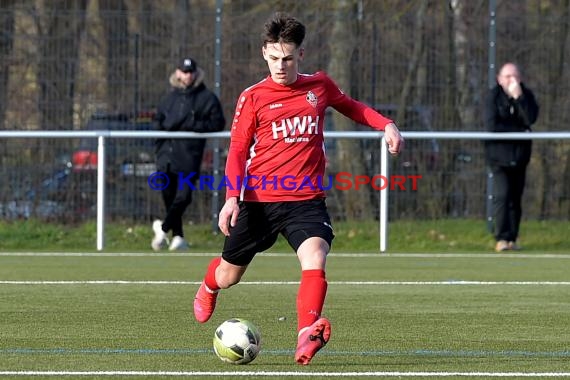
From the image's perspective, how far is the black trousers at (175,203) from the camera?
54.0 ft

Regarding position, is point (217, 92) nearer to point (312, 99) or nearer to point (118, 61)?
point (118, 61)

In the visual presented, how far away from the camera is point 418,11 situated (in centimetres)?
1773

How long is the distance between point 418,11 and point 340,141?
6.14ft

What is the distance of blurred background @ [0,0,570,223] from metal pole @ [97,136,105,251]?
2.14 ft

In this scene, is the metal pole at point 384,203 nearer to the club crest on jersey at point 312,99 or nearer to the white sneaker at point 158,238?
the white sneaker at point 158,238

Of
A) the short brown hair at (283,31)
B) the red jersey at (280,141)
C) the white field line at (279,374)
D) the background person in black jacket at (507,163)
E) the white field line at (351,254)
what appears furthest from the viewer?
the background person in black jacket at (507,163)

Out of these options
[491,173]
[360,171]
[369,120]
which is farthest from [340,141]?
[369,120]

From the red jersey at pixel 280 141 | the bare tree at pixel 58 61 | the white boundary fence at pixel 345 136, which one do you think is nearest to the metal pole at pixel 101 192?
Result: the white boundary fence at pixel 345 136

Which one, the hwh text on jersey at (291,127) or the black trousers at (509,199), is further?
the black trousers at (509,199)

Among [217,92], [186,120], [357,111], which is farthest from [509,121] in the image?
[357,111]

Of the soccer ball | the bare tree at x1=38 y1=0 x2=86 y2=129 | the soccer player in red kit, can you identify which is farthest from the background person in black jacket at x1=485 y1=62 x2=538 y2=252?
the soccer ball

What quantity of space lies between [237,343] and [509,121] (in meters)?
10.2

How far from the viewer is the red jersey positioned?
7766 mm

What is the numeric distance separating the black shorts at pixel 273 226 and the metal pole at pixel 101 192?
8.76m
